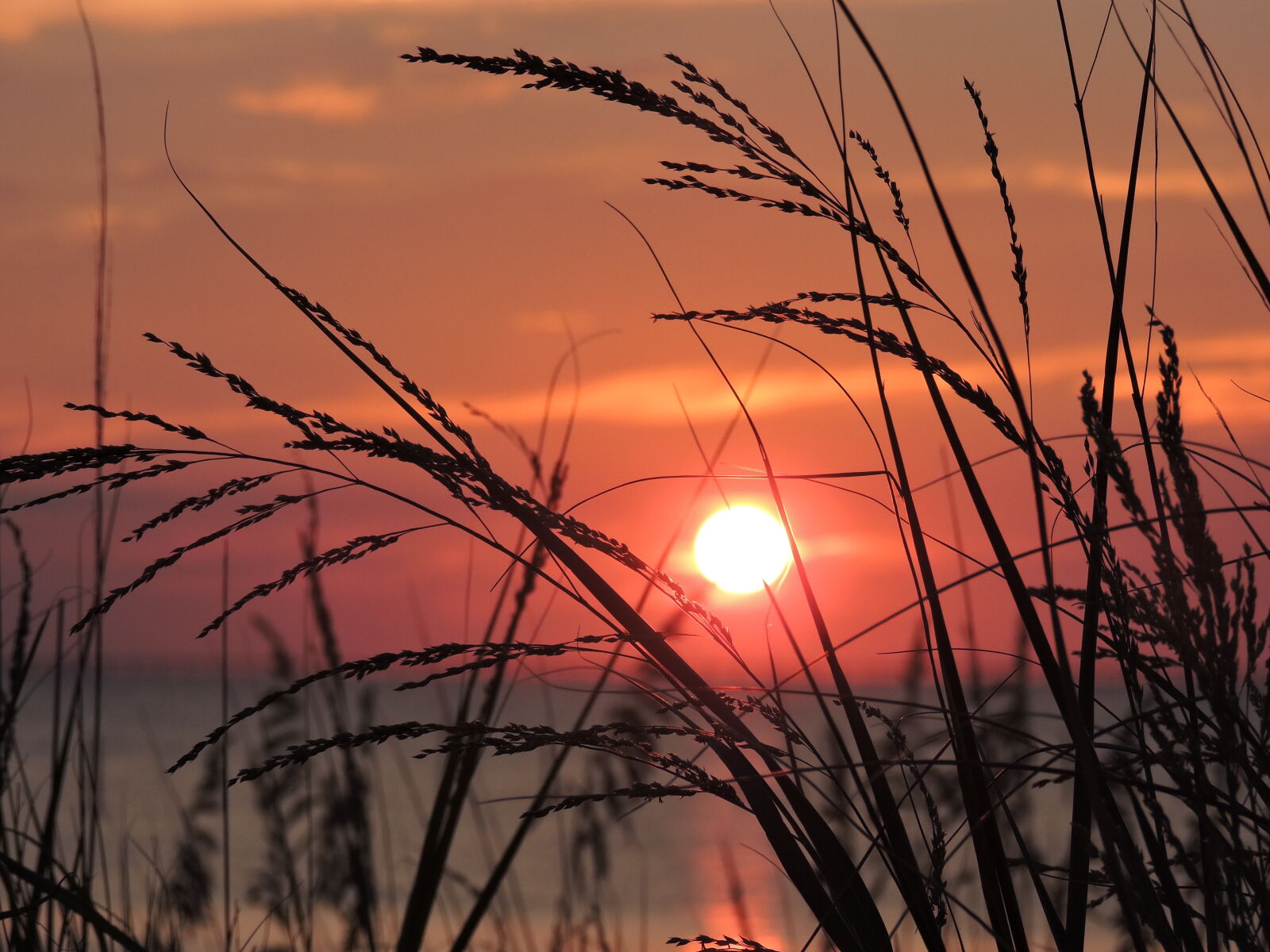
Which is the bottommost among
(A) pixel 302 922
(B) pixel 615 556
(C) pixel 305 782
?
(A) pixel 302 922

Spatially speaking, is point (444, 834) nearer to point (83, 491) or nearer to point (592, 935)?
point (83, 491)

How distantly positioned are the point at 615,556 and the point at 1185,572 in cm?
44

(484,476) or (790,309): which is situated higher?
(790,309)

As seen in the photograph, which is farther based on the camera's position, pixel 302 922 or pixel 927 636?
pixel 302 922

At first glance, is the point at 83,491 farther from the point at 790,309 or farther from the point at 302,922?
the point at 302,922

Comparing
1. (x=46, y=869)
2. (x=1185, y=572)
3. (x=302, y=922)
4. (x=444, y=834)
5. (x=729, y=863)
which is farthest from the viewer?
(x=729, y=863)

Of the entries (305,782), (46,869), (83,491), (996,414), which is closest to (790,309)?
(996,414)

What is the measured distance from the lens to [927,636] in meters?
Answer: 1.13

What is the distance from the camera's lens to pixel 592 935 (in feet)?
10.6

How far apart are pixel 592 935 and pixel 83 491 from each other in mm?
2473

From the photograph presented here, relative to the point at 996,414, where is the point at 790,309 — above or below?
above

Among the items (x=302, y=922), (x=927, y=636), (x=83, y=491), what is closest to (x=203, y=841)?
(x=302, y=922)

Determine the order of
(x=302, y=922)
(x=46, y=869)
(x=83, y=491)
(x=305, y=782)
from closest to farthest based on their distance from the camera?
(x=83, y=491) < (x=46, y=869) < (x=302, y=922) < (x=305, y=782)

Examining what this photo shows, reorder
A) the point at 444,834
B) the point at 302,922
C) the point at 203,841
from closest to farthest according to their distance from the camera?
the point at 444,834 → the point at 302,922 → the point at 203,841
